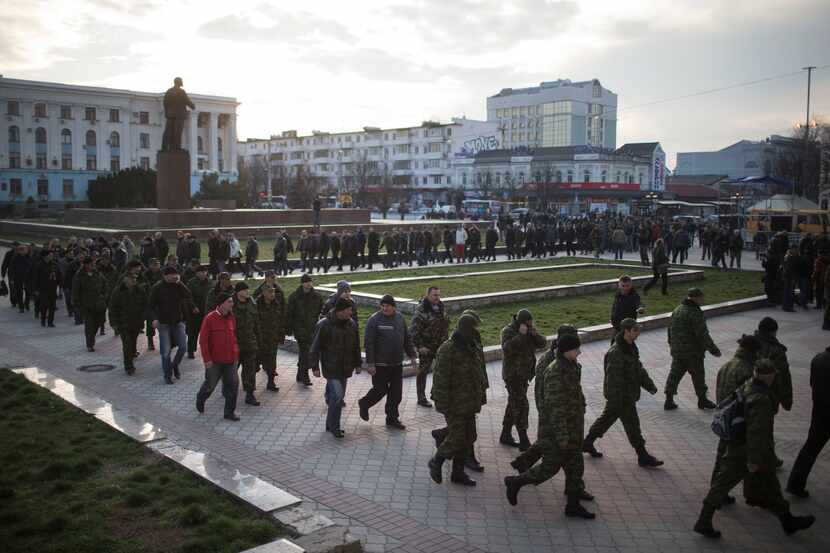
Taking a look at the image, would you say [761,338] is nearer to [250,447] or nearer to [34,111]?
[250,447]

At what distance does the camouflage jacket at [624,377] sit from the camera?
786cm

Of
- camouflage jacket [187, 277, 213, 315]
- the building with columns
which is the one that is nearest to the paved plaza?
camouflage jacket [187, 277, 213, 315]

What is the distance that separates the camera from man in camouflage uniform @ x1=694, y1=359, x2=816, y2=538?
6.12 metres

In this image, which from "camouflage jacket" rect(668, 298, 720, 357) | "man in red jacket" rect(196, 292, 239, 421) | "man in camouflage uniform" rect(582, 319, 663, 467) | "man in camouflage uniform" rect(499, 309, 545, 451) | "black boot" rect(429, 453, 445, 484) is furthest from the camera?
"camouflage jacket" rect(668, 298, 720, 357)

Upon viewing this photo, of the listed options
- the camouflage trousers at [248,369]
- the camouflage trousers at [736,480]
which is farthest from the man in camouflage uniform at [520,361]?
the camouflage trousers at [248,369]

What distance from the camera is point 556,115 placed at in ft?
363

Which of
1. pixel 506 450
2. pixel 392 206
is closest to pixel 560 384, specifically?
pixel 506 450

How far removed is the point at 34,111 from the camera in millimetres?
84438

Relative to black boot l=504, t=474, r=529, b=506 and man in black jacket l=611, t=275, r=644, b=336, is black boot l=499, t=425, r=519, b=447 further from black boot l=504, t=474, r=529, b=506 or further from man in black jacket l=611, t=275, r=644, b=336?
man in black jacket l=611, t=275, r=644, b=336

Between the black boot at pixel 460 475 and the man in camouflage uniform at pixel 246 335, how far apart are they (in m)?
3.77

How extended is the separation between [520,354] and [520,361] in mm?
81

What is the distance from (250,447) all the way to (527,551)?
371 cm

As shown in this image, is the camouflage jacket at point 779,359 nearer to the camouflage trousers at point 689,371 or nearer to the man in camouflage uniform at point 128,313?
the camouflage trousers at point 689,371

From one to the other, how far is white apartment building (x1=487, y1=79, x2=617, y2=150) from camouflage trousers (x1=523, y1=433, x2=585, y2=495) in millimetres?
106869
